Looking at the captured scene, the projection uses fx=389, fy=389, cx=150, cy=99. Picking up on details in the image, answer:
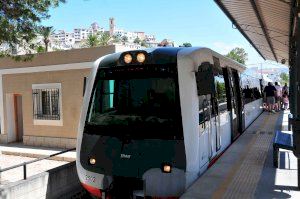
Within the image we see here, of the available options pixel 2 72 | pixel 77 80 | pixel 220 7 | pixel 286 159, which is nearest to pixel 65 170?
pixel 286 159

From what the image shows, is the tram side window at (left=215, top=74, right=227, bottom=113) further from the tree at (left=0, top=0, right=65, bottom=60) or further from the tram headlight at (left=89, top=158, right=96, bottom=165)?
the tree at (left=0, top=0, right=65, bottom=60)

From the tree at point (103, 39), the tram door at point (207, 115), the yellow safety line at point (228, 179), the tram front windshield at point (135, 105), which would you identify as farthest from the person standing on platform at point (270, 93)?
the tree at point (103, 39)

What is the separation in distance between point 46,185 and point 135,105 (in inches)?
124

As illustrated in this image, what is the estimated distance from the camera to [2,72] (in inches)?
818

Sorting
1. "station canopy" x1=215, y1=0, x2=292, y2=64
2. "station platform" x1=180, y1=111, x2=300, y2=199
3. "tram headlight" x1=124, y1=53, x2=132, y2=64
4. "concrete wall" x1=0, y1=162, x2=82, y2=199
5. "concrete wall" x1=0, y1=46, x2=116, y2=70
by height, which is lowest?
"concrete wall" x1=0, y1=162, x2=82, y2=199

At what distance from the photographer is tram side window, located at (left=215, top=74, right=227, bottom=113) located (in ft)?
27.6

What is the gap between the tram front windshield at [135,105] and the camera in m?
6.50

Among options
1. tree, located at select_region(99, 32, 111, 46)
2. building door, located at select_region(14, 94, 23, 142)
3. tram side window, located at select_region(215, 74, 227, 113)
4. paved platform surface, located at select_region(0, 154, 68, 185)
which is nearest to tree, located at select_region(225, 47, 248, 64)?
tree, located at select_region(99, 32, 111, 46)

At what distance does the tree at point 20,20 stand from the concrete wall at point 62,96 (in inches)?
177

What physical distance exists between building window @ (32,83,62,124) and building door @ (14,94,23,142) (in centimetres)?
222

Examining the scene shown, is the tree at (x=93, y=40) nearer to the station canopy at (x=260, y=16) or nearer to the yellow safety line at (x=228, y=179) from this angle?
the station canopy at (x=260, y=16)

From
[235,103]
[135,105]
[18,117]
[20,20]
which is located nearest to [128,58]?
[135,105]

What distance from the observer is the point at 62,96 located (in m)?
18.6

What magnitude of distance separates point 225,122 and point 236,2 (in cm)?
577
